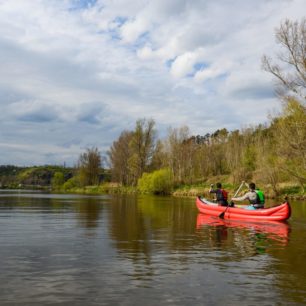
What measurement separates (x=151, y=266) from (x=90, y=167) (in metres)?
86.7

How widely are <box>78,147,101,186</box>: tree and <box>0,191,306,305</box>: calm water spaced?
253 ft

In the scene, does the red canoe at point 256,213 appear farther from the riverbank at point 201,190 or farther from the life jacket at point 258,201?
the riverbank at point 201,190

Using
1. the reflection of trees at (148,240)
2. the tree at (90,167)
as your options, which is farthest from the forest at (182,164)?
the reflection of trees at (148,240)

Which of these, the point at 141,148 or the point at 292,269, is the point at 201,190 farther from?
the point at 292,269

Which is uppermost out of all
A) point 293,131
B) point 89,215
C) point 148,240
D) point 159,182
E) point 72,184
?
point 293,131

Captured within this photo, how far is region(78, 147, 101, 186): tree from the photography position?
9456cm

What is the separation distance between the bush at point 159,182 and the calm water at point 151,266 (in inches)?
1873

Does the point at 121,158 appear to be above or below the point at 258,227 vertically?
above

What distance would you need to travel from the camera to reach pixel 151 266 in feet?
34.2

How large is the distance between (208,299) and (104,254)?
16.4 feet

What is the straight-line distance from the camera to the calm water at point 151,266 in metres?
7.80

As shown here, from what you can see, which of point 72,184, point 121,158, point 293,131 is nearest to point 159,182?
point 121,158

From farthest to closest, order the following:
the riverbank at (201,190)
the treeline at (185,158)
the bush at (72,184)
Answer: the bush at (72,184), the treeline at (185,158), the riverbank at (201,190)

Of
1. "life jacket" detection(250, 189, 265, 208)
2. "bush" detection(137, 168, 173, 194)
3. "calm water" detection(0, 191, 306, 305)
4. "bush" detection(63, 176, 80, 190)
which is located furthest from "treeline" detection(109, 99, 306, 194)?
"calm water" detection(0, 191, 306, 305)
